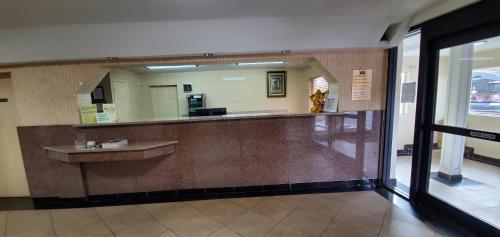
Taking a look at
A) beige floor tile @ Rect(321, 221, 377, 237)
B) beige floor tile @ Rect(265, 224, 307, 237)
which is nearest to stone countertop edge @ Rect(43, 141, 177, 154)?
beige floor tile @ Rect(265, 224, 307, 237)

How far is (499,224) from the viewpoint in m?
2.04

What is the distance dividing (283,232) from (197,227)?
0.97m

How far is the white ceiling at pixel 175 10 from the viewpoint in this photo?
1895 mm

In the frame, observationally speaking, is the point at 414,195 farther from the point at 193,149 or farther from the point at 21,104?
the point at 21,104

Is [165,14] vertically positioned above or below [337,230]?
above

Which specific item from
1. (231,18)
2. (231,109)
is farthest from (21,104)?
(231,109)

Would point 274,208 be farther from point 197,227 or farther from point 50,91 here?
point 50,91

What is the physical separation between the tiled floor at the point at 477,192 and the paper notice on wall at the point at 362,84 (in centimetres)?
149

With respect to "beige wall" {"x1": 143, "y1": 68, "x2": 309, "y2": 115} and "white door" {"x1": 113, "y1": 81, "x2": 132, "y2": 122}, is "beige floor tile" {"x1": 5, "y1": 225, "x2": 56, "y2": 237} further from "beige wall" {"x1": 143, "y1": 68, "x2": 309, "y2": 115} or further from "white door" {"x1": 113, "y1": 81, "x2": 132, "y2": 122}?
"beige wall" {"x1": 143, "y1": 68, "x2": 309, "y2": 115}

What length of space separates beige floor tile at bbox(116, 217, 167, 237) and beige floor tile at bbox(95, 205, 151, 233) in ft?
0.27

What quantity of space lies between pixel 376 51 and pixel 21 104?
197 inches

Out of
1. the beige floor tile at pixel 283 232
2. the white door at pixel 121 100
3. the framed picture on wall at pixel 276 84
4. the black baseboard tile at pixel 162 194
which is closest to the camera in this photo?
the beige floor tile at pixel 283 232

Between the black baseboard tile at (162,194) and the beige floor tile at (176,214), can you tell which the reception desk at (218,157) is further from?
the beige floor tile at (176,214)

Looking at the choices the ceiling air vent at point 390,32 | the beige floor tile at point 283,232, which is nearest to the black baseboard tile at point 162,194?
the beige floor tile at point 283,232
